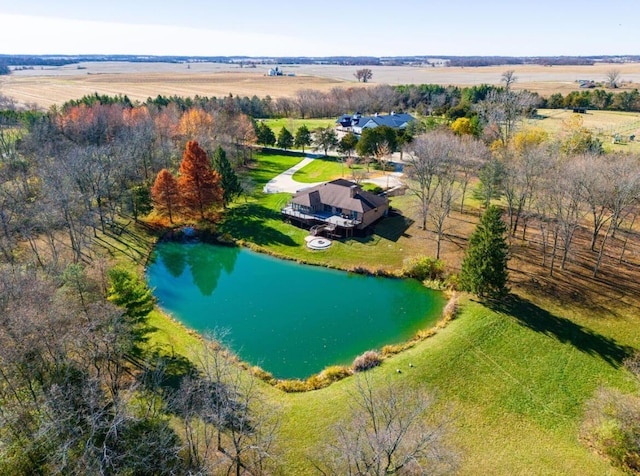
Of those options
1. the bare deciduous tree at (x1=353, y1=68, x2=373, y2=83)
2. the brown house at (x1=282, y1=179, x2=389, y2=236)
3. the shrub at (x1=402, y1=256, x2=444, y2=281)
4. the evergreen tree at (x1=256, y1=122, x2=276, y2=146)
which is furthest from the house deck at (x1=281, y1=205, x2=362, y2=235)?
the bare deciduous tree at (x1=353, y1=68, x2=373, y2=83)

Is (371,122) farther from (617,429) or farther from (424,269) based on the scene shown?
(617,429)

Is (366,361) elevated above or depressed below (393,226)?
below

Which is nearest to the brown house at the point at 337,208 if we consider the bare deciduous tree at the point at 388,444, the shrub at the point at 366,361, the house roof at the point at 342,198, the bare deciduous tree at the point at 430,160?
the house roof at the point at 342,198

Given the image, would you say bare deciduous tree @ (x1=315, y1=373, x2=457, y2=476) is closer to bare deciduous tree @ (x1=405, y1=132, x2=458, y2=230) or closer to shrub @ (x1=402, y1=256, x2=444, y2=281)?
shrub @ (x1=402, y1=256, x2=444, y2=281)

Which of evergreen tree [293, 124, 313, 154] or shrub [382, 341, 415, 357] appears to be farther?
evergreen tree [293, 124, 313, 154]

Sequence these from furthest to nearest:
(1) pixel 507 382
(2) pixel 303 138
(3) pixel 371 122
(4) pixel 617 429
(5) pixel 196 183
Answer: (3) pixel 371 122
(2) pixel 303 138
(5) pixel 196 183
(1) pixel 507 382
(4) pixel 617 429

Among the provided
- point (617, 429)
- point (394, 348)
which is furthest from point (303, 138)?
point (617, 429)

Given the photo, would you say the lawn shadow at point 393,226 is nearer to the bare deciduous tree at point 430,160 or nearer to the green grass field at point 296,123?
the bare deciduous tree at point 430,160
